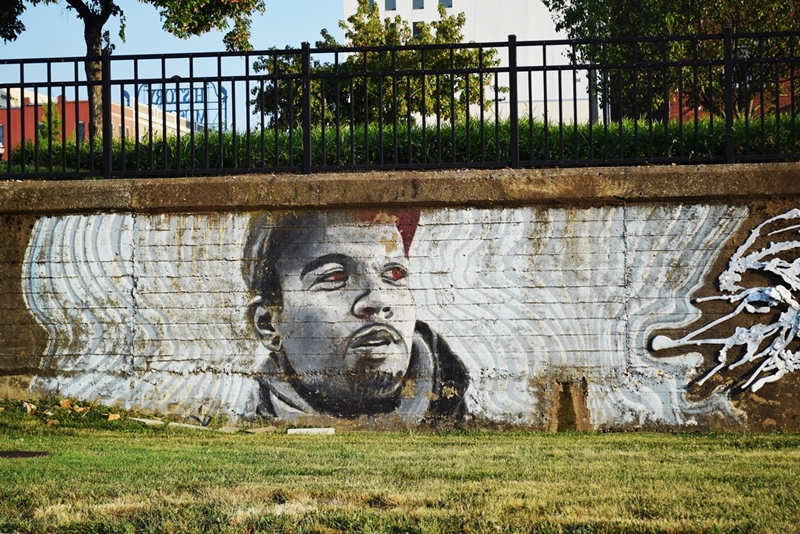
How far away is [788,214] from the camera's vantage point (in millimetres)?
7945

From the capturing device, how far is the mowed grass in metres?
4.33

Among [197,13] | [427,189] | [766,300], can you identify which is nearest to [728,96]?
[766,300]

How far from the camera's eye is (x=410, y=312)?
816 centimetres

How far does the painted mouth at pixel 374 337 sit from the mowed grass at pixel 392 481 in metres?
0.78

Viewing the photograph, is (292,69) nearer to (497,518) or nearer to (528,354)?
(528,354)

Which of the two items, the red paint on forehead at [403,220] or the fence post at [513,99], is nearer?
the red paint on forehead at [403,220]

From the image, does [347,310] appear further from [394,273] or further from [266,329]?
[266,329]

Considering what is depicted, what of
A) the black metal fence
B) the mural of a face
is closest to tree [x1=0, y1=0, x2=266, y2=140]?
the black metal fence

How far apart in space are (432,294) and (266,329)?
4.87 feet

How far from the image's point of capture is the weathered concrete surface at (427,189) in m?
7.96

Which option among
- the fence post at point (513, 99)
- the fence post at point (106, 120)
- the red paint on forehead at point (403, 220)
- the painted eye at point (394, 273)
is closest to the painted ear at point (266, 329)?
the painted eye at point (394, 273)

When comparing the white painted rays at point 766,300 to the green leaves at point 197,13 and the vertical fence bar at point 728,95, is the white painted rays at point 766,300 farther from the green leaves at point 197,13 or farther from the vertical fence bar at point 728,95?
the green leaves at point 197,13

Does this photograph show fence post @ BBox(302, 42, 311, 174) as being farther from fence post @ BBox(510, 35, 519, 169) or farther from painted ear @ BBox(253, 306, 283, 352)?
fence post @ BBox(510, 35, 519, 169)

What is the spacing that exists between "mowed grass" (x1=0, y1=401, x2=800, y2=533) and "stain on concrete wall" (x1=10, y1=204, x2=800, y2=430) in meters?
0.37
